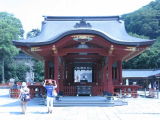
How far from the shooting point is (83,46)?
58.4 ft

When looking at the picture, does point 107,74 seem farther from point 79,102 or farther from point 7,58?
point 7,58

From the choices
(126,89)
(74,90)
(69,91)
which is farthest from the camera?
(126,89)

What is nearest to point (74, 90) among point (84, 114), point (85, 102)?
point (85, 102)

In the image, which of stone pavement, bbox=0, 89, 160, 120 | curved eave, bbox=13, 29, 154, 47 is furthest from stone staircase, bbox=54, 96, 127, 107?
curved eave, bbox=13, 29, 154, 47

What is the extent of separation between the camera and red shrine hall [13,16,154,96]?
53.7ft

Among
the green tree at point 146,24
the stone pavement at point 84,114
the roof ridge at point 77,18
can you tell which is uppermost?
the green tree at point 146,24

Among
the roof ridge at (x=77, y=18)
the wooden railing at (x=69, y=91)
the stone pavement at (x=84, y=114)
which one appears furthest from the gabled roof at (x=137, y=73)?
the stone pavement at (x=84, y=114)

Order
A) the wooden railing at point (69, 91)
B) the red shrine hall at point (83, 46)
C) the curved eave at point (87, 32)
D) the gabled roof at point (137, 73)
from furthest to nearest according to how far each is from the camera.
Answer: the gabled roof at point (137, 73), the wooden railing at point (69, 91), the red shrine hall at point (83, 46), the curved eave at point (87, 32)

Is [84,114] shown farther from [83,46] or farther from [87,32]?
[83,46]

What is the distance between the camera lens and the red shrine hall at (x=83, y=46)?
16.4 m

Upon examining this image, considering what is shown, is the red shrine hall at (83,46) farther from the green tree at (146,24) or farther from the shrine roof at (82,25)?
the green tree at (146,24)

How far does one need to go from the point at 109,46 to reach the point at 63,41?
273 cm

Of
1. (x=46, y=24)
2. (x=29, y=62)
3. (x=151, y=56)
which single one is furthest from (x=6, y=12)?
(x=46, y=24)

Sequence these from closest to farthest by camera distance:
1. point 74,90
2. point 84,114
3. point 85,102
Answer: point 84,114
point 85,102
point 74,90
